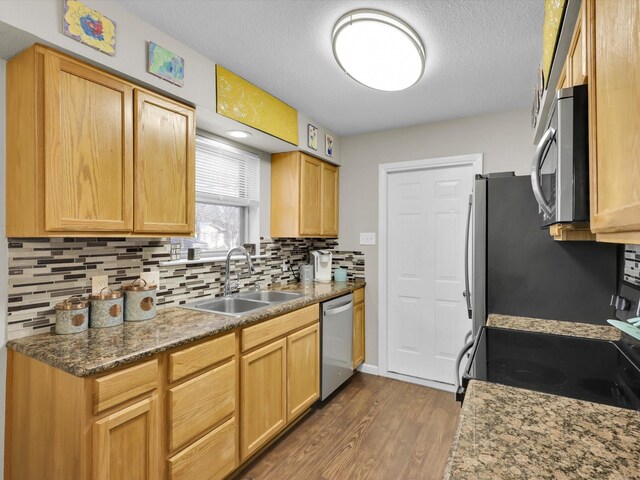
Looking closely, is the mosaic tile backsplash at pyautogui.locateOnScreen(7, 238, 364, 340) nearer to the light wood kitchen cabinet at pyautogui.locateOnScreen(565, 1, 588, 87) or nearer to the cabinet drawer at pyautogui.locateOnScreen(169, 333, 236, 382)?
the cabinet drawer at pyautogui.locateOnScreen(169, 333, 236, 382)

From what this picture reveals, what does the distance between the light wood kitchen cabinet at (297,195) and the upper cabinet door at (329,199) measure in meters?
0.01

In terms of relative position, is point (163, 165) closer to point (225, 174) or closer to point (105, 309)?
point (105, 309)

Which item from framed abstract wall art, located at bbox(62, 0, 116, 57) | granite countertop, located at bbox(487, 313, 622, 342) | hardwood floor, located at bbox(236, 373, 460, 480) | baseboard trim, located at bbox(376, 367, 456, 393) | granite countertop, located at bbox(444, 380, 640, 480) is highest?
framed abstract wall art, located at bbox(62, 0, 116, 57)

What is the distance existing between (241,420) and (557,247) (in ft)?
6.34

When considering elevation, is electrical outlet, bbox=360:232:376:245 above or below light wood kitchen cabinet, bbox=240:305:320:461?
above

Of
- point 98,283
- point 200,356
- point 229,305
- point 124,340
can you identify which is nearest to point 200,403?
point 200,356

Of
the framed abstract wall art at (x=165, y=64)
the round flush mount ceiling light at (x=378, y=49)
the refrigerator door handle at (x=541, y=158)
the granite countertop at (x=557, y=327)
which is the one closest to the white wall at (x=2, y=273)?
the framed abstract wall art at (x=165, y=64)

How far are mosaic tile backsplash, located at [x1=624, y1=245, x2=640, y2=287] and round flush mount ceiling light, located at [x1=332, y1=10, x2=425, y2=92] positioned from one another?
4.52 ft

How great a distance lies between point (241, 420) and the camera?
1.86 meters

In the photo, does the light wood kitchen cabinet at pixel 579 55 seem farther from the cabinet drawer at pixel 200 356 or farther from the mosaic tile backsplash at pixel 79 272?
the mosaic tile backsplash at pixel 79 272

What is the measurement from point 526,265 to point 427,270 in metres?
1.29

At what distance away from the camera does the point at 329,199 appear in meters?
3.41

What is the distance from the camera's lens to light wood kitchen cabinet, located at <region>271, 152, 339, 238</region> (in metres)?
2.96

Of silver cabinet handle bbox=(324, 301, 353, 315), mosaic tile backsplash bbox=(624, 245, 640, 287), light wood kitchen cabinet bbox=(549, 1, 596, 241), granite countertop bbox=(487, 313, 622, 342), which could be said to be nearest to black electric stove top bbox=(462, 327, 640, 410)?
granite countertop bbox=(487, 313, 622, 342)
